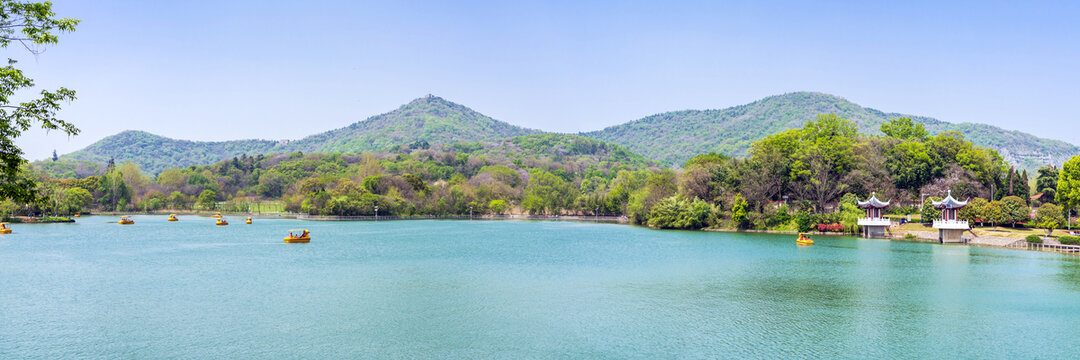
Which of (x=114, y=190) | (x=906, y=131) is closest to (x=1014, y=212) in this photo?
(x=906, y=131)

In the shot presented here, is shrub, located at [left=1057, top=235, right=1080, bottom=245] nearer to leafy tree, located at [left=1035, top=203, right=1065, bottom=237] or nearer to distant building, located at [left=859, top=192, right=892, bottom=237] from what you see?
leafy tree, located at [left=1035, top=203, right=1065, bottom=237]

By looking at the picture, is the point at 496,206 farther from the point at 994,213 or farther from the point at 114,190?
the point at 994,213

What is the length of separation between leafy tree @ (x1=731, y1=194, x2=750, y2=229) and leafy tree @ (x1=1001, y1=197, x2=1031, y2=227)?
78.3 feet

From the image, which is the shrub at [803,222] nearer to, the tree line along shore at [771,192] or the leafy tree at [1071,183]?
the tree line along shore at [771,192]

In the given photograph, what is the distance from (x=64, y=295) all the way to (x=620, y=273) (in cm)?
2732

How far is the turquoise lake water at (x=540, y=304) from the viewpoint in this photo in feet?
68.9

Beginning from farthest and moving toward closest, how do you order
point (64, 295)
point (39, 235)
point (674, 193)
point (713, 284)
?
point (674, 193), point (39, 235), point (713, 284), point (64, 295)

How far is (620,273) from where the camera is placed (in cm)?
3784

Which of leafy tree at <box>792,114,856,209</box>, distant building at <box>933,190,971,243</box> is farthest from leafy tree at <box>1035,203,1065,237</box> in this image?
leafy tree at <box>792,114,856,209</box>

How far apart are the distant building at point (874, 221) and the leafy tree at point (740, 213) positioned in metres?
Answer: 12.4

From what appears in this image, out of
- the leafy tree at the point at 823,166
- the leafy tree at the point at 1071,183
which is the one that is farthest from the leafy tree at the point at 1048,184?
the leafy tree at the point at 823,166

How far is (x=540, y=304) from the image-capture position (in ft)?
91.4

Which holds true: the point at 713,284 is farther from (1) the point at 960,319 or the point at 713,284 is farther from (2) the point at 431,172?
(2) the point at 431,172

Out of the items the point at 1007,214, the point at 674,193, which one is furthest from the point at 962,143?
the point at 674,193
